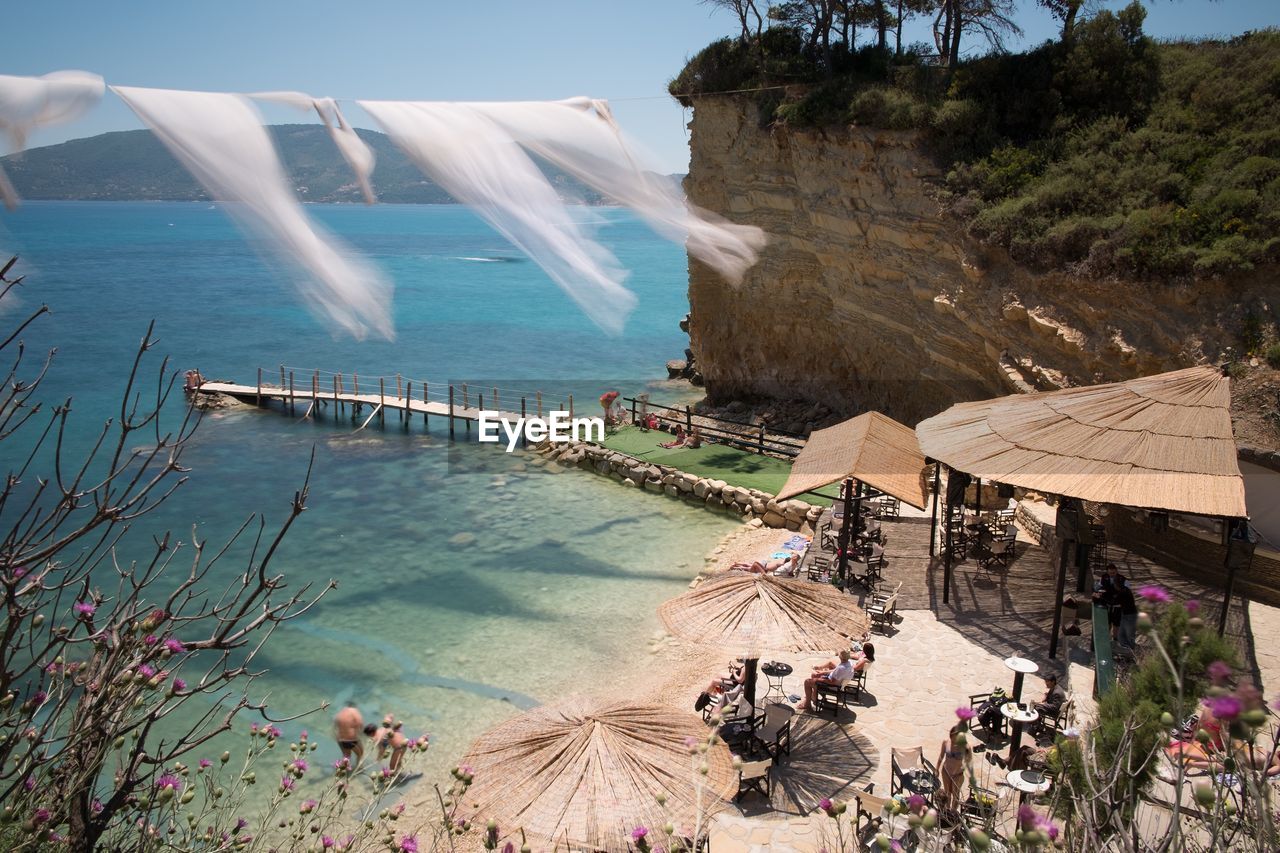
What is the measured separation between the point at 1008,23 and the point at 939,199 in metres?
8.52

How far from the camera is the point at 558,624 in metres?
14.8

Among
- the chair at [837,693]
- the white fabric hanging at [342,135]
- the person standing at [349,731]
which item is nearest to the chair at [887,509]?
the chair at [837,693]

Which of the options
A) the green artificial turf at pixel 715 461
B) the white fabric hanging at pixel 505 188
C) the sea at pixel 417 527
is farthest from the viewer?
the green artificial turf at pixel 715 461

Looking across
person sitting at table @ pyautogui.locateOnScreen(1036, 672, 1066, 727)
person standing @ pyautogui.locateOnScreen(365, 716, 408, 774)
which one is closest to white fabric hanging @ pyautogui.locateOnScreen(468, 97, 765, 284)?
person standing @ pyautogui.locateOnScreen(365, 716, 408, 774)

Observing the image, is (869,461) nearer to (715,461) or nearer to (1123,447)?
(1123,447)

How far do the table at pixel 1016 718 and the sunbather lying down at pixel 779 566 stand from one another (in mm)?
4529

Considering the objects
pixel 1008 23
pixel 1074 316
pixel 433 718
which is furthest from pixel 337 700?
pixel 1008 23

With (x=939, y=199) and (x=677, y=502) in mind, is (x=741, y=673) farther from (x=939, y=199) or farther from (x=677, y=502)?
(x=939, y=199)

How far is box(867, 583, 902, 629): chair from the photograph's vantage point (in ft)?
39.0

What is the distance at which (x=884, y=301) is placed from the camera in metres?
22.4

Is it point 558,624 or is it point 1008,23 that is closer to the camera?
point 558,624

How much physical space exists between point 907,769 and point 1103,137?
1691 cm

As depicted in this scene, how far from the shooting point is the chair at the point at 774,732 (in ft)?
30.6

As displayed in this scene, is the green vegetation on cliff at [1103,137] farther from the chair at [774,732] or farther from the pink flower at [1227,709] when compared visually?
the pink flower at [1227,709]
